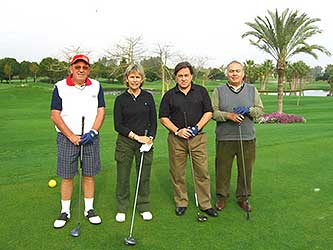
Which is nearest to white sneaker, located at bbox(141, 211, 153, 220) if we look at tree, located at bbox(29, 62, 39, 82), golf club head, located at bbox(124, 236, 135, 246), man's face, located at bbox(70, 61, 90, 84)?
golf club head, located at bbox(124, 236, 135, 246)

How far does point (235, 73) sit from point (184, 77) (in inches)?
25.4

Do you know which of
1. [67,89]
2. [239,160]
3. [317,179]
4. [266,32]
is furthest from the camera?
[266,32]

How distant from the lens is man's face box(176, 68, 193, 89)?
449cm

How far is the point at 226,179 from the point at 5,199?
9.81 feet

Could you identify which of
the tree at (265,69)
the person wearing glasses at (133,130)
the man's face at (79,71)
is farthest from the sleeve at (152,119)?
the tree at (265,69)

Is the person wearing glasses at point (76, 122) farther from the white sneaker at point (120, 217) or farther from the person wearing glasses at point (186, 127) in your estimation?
the person wearing glasses at point (186, 127)

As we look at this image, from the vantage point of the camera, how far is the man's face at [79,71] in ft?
13.7

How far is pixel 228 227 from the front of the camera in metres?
4.21

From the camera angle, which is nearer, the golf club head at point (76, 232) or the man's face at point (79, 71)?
the golf club head at point (76, 232)

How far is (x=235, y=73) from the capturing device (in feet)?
15.1

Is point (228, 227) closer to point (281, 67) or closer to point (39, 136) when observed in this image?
point (39, 136)

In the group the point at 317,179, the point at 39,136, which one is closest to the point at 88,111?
the point at 317,179

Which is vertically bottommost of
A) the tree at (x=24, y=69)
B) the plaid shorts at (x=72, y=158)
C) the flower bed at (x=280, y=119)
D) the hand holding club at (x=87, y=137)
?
the flower bed at (x=280, y=119)

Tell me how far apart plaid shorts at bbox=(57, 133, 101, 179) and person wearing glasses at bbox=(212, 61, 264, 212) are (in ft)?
5.13
